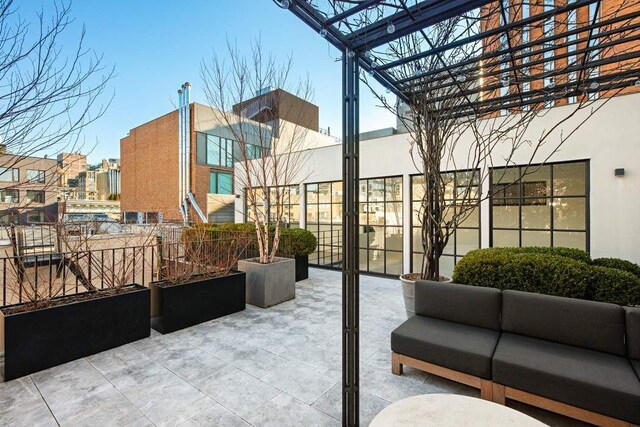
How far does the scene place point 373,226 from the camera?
719 cm

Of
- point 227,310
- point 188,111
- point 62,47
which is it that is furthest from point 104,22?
point 188,111

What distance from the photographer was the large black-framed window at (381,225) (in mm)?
6824

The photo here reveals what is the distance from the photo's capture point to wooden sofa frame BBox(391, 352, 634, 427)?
5.90ft

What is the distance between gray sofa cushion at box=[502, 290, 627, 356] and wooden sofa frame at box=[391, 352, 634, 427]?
627 millimetres

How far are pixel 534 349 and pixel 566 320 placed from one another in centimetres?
39

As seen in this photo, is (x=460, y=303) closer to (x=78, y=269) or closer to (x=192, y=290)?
(x=192, y=290)

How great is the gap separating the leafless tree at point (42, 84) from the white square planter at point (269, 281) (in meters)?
2.98

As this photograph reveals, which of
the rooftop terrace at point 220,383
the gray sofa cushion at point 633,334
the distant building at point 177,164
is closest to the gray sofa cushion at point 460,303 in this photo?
the rooftop terrace at point 220,383

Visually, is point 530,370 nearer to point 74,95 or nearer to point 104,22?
point 74,95

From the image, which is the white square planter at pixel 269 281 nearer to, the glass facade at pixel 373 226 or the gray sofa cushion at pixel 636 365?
the glass facade at pixel 373 226

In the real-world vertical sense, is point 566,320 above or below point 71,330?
above

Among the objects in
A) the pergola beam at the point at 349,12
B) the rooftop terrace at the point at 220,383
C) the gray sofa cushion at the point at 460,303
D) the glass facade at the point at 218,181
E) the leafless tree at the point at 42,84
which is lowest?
the rooftop terrace at the point at 220,383

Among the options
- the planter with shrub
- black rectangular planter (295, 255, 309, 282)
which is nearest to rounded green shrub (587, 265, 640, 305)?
the planter with shrub

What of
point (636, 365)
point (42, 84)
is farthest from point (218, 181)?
point (636, 365)
